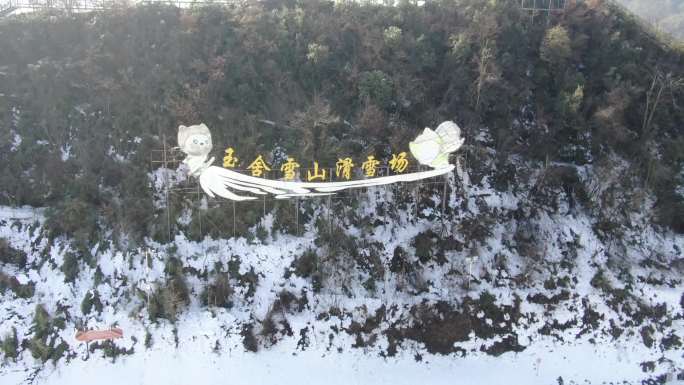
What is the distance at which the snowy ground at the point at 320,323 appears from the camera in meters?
14.5

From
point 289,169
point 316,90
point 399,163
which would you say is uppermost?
point 316,90

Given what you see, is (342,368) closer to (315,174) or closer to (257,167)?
(315,174)

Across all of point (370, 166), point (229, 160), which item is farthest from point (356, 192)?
point (229, 160)

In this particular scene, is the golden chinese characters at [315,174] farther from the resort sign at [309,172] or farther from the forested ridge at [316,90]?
the forested ridge at [316,90]

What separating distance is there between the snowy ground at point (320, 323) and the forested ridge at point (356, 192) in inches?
3.3

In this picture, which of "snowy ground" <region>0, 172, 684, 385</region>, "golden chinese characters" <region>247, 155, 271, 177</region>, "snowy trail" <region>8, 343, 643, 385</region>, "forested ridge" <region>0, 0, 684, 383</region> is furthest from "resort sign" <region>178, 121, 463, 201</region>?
"snowy trail" <region>8, 343, 643, 385</region>

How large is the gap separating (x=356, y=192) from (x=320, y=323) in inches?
205

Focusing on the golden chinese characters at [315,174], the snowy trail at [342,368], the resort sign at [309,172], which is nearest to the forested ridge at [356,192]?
the snowy trail at [342,368]

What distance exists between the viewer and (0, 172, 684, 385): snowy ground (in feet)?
47.5

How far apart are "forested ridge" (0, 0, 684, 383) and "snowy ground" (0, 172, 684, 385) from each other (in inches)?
3.3

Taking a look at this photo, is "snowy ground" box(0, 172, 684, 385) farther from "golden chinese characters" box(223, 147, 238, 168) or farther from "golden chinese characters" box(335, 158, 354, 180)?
"golden chinese characters" box(223, 147, 238, 168)

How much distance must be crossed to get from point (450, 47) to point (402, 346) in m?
14.0

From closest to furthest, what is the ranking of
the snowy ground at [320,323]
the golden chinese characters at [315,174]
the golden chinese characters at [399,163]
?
the snowy ground at [320,323]
the golden chinese characters at [315,174]
the golden chinese characters at [399,163]

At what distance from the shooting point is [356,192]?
718 inches
